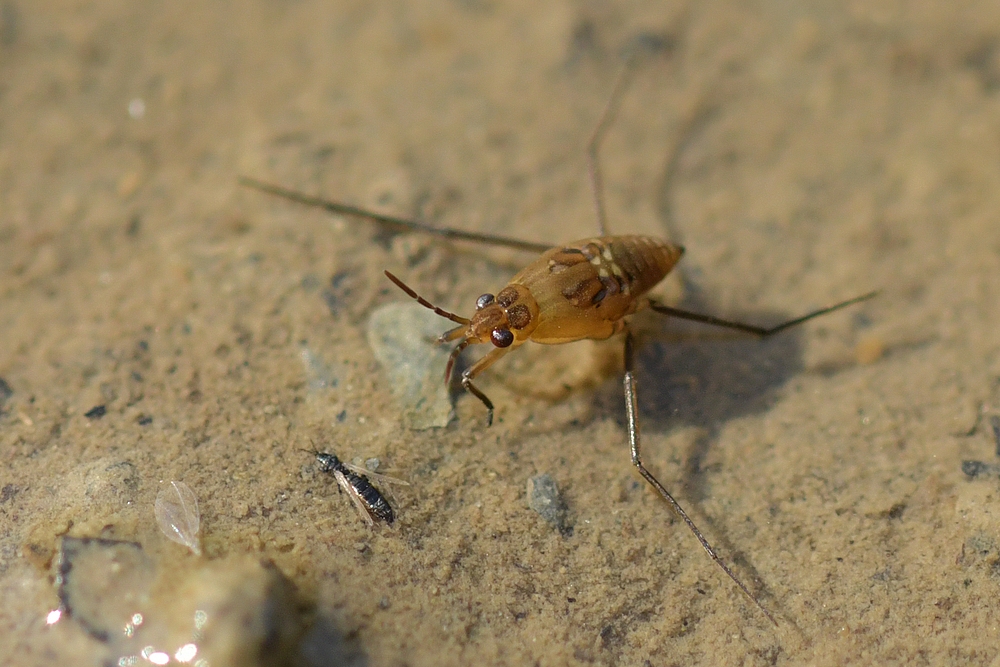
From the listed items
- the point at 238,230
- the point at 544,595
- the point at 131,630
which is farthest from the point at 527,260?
the point at 131,630

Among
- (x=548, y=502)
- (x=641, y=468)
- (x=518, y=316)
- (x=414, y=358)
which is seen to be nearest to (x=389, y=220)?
(x=414, y=358)

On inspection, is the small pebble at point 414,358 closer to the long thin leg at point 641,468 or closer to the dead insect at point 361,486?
the dead insect at point 361,486

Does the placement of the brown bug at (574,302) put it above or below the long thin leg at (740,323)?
above

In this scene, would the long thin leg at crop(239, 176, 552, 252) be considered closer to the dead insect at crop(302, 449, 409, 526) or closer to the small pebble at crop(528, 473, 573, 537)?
the small pebble at crop(528, 473, 573, 537)

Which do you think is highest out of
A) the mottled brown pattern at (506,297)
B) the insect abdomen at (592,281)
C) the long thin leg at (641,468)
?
the mottled brown pattern at (506,297)

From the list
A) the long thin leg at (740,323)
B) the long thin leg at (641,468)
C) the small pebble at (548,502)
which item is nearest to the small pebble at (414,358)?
the small pebble at (548,502)

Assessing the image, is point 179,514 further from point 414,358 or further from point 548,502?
point 548,502
